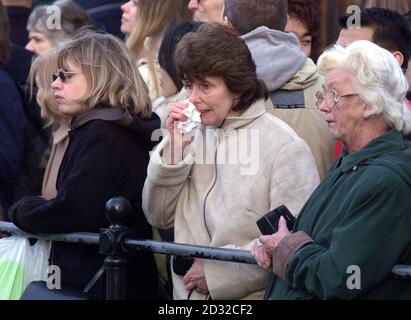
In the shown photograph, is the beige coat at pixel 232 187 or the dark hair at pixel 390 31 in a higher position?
the dark hair at pixel 390 31

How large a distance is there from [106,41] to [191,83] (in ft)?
2.65

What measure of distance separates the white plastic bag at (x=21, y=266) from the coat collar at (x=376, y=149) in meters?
1.82

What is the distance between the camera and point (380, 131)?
445cm

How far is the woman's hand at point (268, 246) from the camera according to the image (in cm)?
445

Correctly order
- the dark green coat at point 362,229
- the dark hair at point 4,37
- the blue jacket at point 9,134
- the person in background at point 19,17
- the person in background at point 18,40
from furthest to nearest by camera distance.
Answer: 1. the person in background at point 19,17
2. the person in background at point 18,40
3. the dark hair at point 4,37
4. the blue jacket at point 9,134
5. the dark green coat at point 362,229

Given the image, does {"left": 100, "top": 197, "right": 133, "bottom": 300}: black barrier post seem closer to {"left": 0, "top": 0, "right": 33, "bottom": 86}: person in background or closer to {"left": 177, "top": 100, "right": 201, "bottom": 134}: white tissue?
{"left": 177, "top": 100, "right": 201, "bottom": 134}: white tissue

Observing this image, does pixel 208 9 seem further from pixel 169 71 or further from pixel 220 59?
pixel 220 59

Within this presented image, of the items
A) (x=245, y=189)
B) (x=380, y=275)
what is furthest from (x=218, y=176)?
(x=380, y=275)

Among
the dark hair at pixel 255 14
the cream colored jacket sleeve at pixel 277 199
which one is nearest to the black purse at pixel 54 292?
the cream colored jacket sleeve at pixel 277 199

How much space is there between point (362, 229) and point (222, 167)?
1020 millimetres

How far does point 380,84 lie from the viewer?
4.44 metres

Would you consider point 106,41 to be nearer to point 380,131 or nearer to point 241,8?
point 241,8

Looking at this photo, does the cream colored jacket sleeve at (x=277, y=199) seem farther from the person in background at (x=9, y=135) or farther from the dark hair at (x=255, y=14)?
the person in background at (x=9, y=135)

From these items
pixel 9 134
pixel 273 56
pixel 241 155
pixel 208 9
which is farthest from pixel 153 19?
pixel 241 155
